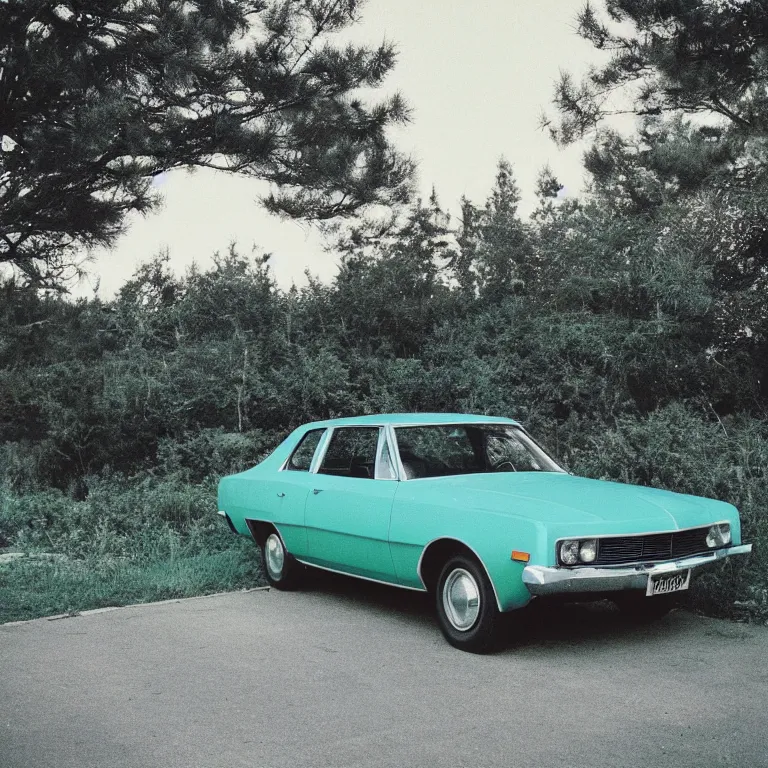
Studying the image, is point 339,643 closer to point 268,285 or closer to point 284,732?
point 284,732

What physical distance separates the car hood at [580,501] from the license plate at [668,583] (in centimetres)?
30

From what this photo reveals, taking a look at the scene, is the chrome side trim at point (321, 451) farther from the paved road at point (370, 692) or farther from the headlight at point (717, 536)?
the headlight at point (717, 536)

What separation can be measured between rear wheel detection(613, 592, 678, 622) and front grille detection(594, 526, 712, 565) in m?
0.60

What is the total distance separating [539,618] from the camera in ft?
21.9

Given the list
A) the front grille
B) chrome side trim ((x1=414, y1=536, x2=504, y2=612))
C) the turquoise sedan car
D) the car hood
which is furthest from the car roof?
the front grille

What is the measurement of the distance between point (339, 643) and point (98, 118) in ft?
28.4

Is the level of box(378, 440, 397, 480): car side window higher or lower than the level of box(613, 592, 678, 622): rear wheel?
higher

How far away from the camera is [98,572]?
28.1ft

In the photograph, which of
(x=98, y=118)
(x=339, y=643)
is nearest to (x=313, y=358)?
(x=98, y=118)

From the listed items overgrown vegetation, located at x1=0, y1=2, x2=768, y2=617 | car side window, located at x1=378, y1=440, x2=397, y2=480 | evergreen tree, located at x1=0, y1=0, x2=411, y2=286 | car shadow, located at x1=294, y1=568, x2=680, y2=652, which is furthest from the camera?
overgrown vegetation, located at x1=0, y1=2, x2=768, y2=617

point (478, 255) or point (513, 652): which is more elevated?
point (478, 255)

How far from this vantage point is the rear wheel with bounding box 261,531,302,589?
7.70m

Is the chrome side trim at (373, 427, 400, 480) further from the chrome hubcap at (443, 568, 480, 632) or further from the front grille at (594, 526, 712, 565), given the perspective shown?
the front grille at (594, 526, 712, 565)

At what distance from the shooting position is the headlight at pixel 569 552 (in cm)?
535
